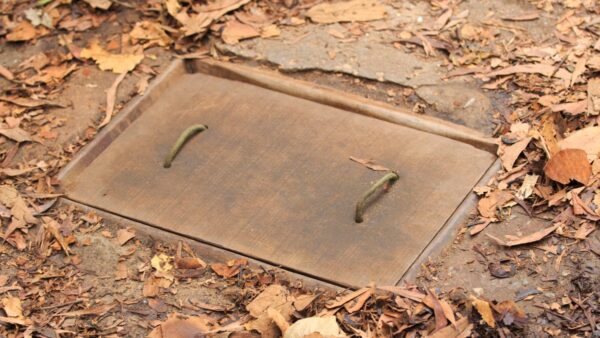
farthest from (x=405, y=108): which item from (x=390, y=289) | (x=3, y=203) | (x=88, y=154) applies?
(x=3, y=203)

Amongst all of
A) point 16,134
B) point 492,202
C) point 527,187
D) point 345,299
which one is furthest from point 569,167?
point 16,134

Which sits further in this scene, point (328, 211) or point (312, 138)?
point (312, 138)

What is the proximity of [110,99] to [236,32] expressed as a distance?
2.08ft

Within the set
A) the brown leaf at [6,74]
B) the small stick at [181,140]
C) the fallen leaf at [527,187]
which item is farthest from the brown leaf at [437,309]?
the brown leaf at [6,74]

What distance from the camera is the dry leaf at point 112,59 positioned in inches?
178

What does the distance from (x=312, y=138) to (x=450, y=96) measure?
599mm

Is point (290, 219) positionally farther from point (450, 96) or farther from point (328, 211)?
point (450, 96)

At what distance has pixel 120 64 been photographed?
4.54 meters

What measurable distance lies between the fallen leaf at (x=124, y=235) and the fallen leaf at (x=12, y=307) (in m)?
0.41

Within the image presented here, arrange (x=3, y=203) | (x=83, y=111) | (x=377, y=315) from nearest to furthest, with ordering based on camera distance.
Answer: (x=377, y=315), (x=3, y=203), (x=83, y=111)

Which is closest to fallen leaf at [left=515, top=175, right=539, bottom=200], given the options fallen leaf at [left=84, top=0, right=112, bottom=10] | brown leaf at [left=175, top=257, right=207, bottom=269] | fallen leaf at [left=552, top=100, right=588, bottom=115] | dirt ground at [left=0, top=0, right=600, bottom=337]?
dirt ground at [left=0, top=0, right=600, bottom=337]

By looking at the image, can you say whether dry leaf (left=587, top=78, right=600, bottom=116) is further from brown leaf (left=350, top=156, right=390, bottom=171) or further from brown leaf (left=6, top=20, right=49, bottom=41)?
brown leaf (left=6, top=20, right=49, bottom=41)

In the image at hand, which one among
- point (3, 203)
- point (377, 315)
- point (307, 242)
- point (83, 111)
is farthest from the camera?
point (83, 111)

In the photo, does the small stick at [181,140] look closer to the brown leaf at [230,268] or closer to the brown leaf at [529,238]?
the brown leaf at [230,268]
